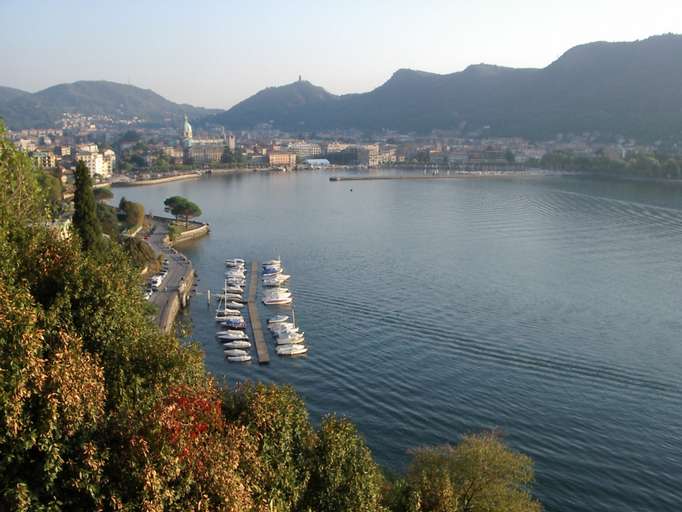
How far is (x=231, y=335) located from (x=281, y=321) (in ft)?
2.16

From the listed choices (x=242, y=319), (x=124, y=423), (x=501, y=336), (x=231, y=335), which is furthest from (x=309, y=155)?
(x=124, y=423)

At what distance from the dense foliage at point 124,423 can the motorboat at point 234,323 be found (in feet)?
15.5

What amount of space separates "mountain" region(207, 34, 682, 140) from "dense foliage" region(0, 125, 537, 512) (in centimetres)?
A: 4488

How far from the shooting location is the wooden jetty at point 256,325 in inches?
257

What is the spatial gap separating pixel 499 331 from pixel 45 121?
8247 centimetres

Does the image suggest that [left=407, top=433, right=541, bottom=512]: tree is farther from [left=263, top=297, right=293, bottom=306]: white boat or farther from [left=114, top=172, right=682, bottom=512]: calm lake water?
[left=263, top=297, right=293, bottom=306]: white boat

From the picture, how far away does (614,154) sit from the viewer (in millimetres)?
35469

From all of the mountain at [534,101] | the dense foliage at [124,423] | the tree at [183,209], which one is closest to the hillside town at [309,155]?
the mountain at [534,101]

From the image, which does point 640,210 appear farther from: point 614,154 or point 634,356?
point 614,154

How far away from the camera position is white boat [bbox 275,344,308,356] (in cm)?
654

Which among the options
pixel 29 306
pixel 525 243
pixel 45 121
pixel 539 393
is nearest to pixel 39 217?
pixel 29 306

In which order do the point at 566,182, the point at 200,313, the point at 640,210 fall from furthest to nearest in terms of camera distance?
the point at 566,182 → the point at 640,210 → the point at 200,313

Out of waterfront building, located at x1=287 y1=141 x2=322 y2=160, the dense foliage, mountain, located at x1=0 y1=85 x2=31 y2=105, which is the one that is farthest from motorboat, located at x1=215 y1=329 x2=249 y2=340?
mountain, located at x1=0 y1=85 x2=31 y2=105

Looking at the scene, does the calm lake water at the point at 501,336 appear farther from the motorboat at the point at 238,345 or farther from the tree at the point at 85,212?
the tree at the point at 85,212
